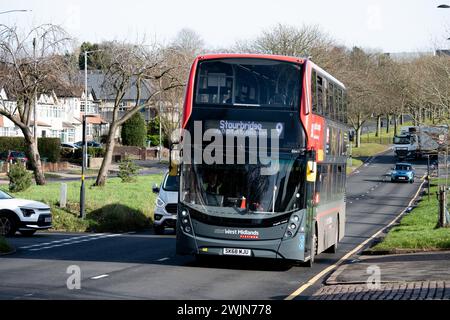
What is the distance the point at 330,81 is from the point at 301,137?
13.7 feet

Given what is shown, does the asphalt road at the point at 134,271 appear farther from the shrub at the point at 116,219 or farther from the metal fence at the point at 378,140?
the metal fence at the point at 378,140

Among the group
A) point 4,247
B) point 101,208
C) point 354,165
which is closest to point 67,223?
point 101,208

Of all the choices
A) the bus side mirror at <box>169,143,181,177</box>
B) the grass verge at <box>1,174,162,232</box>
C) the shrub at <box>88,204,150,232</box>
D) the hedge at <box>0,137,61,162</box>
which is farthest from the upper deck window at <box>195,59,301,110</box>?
the hedge at <box>0,137,61,162</box>

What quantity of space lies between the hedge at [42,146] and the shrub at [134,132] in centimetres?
2434

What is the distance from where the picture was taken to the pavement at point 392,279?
14.3 meters

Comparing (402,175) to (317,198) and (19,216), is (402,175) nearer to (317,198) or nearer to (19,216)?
(19,216)

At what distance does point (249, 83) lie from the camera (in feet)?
62.3

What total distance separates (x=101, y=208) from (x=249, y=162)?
658 inches

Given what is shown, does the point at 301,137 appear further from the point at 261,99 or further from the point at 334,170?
the point at 334,170

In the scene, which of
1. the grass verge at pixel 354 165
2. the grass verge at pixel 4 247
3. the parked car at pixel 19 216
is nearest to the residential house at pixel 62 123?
the grass verge at pixel 354 165

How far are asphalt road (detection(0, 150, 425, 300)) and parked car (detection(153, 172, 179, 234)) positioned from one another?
50 cm

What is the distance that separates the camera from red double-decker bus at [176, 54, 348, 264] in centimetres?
1859

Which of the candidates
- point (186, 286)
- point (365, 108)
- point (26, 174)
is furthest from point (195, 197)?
point (365, 108)

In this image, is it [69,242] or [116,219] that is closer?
[69,242]
